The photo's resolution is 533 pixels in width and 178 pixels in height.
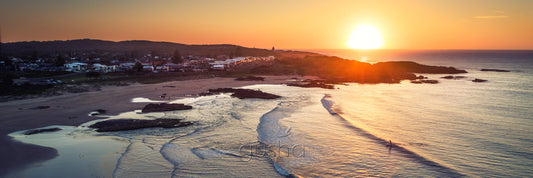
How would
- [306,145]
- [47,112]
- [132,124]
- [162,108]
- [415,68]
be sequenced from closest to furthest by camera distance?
[306,145] → [132,124] → [47,112] → [162,108] → [415,68]

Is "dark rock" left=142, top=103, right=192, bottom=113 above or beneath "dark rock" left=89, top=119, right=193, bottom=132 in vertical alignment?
above

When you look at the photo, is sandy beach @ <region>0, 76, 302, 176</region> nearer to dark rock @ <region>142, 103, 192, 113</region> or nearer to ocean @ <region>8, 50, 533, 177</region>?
ocean @ <region>8, 50, 533, 177</region>

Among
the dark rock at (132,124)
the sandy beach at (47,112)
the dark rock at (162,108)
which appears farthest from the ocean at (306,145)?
the dark rock at (162,108)

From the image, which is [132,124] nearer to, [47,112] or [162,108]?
[162,108]

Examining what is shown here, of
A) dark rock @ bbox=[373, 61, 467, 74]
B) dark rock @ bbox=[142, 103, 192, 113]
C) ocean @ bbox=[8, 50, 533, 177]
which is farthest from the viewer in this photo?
dark rock @ bbox=[373, 61, 467, 74]

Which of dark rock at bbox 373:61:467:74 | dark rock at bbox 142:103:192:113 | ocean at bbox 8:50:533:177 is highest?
dark rock at bbox 373:61:467:74

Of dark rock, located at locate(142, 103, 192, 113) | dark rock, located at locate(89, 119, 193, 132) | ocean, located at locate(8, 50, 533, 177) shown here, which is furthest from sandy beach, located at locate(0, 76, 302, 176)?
dark rock, located at locate(89, 119, 193, 132)

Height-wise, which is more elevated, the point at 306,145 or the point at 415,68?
the point at 415,68

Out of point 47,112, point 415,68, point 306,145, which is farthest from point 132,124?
point 415,68
